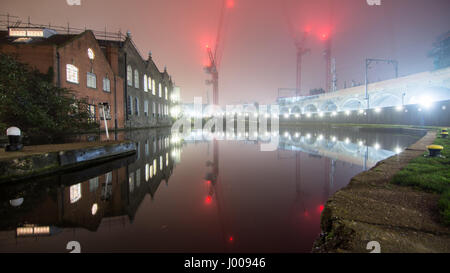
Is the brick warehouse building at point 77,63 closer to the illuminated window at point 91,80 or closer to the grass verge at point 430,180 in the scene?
the illuminated window at point 91,80

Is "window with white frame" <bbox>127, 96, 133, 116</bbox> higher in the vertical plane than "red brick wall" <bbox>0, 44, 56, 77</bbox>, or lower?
lower

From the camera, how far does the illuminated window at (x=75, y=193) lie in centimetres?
399

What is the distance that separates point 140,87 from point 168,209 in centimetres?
2907

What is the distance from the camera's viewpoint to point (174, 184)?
5.25 m

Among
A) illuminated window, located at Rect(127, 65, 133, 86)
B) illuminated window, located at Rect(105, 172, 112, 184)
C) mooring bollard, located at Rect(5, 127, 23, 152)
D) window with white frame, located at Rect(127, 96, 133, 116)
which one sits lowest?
illuminated window, located at Rect(105, 172, 112, 184)

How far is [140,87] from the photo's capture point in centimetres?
Result: 2944

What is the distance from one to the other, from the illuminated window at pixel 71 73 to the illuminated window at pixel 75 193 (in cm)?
1512

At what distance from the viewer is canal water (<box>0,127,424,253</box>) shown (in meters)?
2.63

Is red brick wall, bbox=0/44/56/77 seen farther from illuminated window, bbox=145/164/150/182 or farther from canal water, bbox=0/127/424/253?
illuminated window, bbox=145/164/150/182

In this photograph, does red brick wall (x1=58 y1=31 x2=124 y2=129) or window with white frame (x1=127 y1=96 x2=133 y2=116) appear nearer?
red brick wall (x1=58 y1=31 x2=124 y2=129)

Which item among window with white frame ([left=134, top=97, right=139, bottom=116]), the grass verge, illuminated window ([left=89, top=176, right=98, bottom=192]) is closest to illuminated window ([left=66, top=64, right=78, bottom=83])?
window with white frame ([left=134, top=97, right=139, bottom=116])

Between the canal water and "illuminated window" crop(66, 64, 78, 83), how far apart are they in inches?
541

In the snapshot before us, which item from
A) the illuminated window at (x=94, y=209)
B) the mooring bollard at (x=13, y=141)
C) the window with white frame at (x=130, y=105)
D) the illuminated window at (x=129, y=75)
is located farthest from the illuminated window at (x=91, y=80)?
the illuminated window at (x=94, y=209)

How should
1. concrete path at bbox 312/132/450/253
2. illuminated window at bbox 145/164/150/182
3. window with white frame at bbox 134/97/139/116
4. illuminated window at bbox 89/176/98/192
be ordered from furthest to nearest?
window with white frame at bbox 134/97/139/116 < illuminated window at bbox 145/164/150/182 < illuminated window at bbox 89/176/98/192 < concrete path at bbox 312/132/450/253
